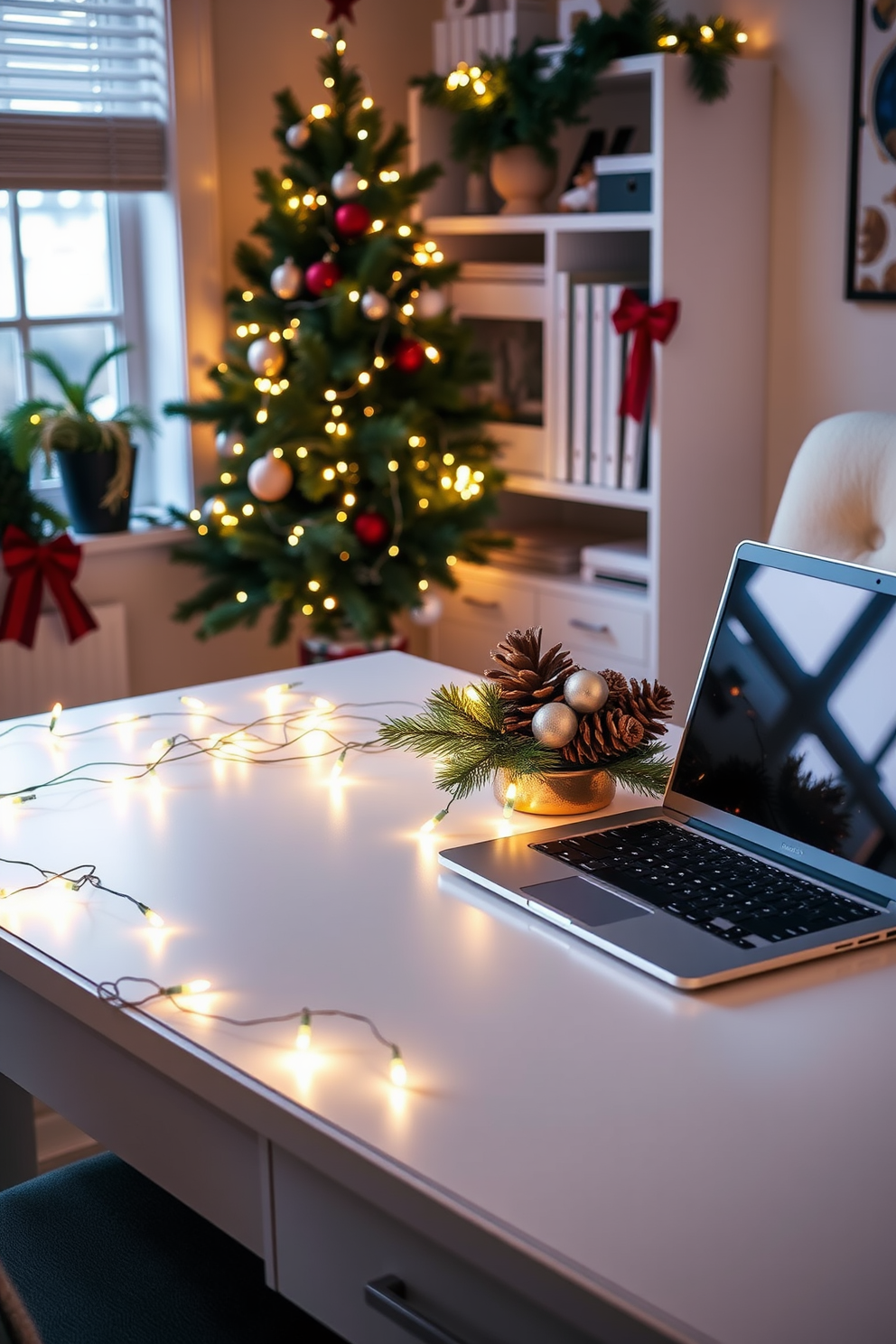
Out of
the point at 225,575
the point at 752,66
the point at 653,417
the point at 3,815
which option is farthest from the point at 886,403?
the point at 3,815

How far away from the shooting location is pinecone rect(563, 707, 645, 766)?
4.42 feet

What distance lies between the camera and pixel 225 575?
3.15 m

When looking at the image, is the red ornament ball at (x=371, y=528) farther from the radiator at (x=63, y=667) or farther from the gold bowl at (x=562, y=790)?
the gold bowl at (x=562, y=790)

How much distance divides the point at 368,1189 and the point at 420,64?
3370 millimetres

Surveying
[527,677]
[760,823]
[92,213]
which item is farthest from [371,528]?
[760,823]

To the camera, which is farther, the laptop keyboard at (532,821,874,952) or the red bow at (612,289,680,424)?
the red bow at (612,289,680,424)

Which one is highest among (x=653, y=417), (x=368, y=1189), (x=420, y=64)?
(x=420, y=64)

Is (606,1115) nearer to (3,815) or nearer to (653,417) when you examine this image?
(3,815)

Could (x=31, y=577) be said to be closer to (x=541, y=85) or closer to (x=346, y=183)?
(x=346, y=183)

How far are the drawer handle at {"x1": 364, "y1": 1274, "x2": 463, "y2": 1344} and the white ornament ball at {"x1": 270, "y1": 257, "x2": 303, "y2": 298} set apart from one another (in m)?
2.35

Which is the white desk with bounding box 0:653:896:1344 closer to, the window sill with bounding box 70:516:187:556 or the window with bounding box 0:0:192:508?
the window sill with bounding box 70:516:187:556

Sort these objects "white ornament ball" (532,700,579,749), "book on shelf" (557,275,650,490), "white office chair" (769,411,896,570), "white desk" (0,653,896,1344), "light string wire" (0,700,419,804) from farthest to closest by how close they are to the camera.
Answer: "book on shelf" (557,275,650,490)
"white office chair" (769,411,896,570)
"light string wire" (0,700,419,804)
"white ornament ball" (532,700,579,749)
"white desk" (0,653,896,1344)

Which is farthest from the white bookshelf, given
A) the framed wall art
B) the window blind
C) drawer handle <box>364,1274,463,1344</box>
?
drawer handle <box>364,1274,463,1344</box>

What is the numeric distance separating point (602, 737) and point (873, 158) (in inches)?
79.3
